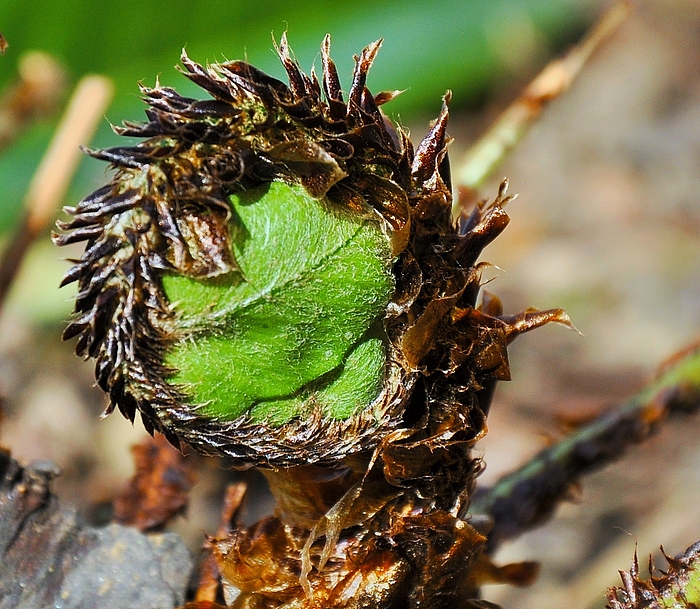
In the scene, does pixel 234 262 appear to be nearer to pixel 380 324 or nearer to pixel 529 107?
pixel 380 324

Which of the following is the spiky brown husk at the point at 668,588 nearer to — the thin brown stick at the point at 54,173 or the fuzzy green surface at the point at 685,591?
the fuzzy green surface at the point at 685,591

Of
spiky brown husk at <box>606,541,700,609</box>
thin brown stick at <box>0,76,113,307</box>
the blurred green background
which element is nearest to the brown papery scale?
spiky brown husk at <box>606,541,700,609</box>

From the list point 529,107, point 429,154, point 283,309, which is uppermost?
point 529,107

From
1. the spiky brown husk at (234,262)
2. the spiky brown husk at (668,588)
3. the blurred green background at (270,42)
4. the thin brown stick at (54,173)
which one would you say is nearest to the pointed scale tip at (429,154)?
the spiky brown husk at (234,262)

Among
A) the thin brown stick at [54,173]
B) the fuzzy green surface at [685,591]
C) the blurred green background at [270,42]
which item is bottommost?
the fuzzy green surface at [685,591]

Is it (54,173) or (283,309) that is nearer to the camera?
(283,309)

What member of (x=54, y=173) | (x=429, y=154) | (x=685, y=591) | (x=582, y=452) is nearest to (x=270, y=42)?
(x=54, y=173)
